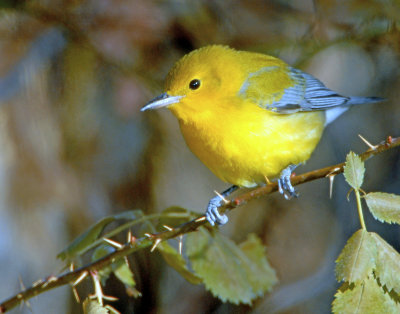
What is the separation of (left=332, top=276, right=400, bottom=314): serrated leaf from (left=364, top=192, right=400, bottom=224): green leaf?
0.17 m

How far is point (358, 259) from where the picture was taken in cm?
136

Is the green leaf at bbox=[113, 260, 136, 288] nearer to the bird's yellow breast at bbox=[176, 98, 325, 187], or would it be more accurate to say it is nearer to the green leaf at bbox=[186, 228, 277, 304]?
the green leaf at bbox=[186, 228, 277, 304]

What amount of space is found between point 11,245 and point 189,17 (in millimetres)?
2447

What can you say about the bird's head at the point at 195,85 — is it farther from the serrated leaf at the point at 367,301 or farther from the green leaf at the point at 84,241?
the serrated leaf at the point at 367,301

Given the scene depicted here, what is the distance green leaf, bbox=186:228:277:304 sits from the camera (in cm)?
223

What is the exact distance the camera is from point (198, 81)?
116 inches

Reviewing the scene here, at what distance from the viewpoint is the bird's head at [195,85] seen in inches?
114

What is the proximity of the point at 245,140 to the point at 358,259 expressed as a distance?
1.38 meters

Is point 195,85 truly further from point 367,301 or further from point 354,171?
point 367,301

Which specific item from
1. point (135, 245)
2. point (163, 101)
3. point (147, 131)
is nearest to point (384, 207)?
point (135, 245)

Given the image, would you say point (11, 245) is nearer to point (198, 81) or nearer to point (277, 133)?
point (198, 81)

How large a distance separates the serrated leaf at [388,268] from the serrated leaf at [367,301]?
0.11 ft

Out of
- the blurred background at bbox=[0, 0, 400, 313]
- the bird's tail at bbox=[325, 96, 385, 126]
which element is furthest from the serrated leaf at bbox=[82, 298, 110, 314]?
the blurred background at bbox=[0, 0, 400, 313]

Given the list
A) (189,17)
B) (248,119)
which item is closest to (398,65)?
(189,17)
